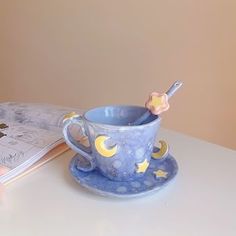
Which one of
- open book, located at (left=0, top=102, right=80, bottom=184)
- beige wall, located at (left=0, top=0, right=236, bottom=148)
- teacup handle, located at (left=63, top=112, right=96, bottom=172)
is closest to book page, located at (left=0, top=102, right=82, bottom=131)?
open book, located at (left=0, top=102, right=80, bottom=184)

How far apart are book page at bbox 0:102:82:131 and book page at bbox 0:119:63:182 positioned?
20 millimetres

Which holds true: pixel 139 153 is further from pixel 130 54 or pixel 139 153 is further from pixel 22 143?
pixel 130 54

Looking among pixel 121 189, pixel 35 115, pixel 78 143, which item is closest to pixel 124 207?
pixel 121 189

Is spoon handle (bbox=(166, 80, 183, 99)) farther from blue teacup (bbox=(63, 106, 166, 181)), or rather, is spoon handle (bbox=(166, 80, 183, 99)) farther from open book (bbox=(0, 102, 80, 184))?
open book (bbox=(0, 102, 80, 184))

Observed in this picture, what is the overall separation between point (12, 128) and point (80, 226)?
33 cm

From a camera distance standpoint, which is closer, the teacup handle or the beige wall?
the teacup handle

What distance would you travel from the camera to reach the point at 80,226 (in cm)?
43

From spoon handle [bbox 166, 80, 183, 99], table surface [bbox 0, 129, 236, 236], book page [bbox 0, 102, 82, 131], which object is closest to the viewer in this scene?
table surface [bbox 0, 129, 236, 236]

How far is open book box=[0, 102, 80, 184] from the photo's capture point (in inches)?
22.5

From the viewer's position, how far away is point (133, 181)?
20.5 inches

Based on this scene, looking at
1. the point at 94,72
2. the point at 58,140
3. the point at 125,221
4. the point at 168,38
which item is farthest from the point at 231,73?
the point at 125,221

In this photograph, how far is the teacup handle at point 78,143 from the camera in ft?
1.74

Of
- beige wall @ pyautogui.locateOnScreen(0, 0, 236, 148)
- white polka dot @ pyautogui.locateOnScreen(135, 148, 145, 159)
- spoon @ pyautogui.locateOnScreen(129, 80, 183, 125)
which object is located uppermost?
spoon @ pyautogui.locateOnScreen(129, 80, 183, 125)

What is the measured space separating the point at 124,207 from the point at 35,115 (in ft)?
1.15
